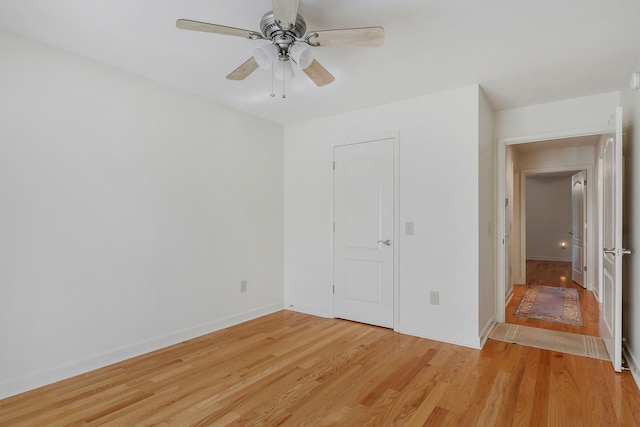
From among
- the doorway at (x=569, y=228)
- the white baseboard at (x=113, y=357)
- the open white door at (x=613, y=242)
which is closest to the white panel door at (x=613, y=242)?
the open white door at (x=613, y=242)

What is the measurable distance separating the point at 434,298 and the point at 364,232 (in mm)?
1035

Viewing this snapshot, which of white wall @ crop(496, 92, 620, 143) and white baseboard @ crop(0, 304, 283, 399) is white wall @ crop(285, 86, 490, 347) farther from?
white baseboard @ crop(0, 304, 283, 399)

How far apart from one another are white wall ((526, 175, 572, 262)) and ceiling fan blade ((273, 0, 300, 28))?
32.3ft

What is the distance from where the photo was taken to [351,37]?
1.88 meters

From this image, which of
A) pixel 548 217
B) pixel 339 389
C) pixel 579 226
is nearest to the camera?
pixel 339 389

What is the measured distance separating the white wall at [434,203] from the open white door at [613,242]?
98 cm

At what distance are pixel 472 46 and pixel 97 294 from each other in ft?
11.3

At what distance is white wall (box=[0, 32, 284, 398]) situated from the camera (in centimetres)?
237

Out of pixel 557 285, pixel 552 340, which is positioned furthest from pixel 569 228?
pixel 552 340

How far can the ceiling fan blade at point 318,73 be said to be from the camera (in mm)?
2218

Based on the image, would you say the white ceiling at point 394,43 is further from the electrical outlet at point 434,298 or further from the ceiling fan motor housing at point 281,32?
the electrical outlet at point 434,298

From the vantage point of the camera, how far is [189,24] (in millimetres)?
1744

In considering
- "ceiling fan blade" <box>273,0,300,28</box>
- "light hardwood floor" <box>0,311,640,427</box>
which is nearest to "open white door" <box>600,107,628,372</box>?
"light hardwood floor" <box>0,311,640,427</box>

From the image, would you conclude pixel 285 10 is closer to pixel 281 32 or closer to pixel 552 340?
pixel 281 32
